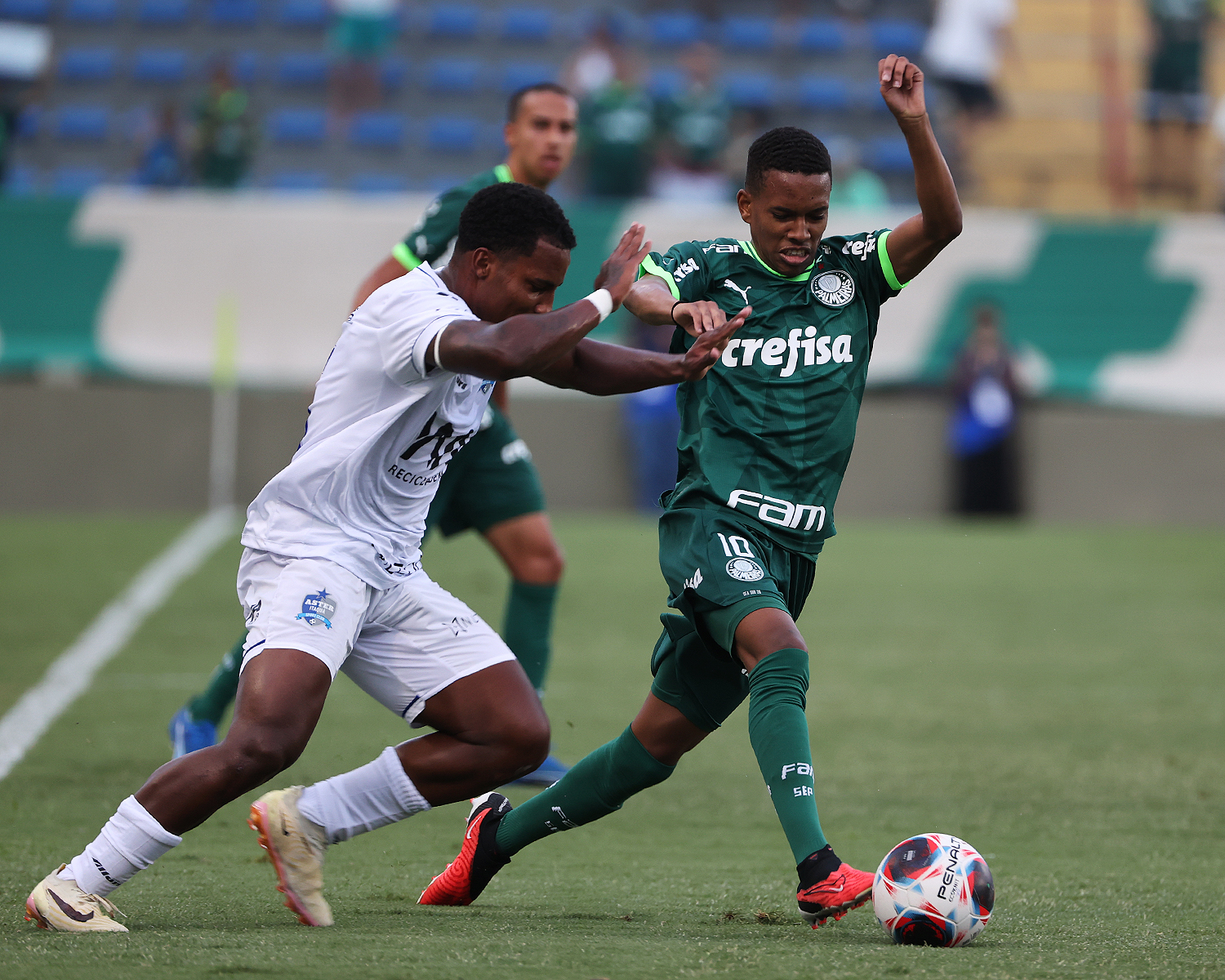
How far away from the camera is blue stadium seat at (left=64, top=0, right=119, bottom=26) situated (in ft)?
67.3

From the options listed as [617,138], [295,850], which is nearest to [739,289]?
[295,850]

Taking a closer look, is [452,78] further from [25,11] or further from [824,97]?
[25,11]

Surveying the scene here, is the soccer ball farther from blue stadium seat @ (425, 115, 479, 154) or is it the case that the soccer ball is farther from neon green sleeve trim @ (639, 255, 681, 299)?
blue stadium seat @ (425, 115, 479, 154)

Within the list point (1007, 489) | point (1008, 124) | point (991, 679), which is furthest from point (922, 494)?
point (991, 679)

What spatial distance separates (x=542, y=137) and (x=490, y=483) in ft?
4.83

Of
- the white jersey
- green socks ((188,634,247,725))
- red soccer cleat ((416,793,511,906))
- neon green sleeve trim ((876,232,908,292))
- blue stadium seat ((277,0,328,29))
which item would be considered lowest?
green socks ((188,634,247,725))

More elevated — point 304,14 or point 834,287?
point 304,14

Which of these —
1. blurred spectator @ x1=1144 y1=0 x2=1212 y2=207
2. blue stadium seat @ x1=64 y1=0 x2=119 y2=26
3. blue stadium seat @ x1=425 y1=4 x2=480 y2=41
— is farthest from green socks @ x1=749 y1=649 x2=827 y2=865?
blue stadium seat @ x1=64 y1=0 x2=119 y2=26

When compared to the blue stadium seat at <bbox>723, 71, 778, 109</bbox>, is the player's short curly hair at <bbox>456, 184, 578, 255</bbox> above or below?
below

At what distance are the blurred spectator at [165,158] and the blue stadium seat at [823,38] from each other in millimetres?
7538

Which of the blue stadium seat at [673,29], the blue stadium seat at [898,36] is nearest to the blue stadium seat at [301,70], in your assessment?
the blue stadium seat at [673,29]

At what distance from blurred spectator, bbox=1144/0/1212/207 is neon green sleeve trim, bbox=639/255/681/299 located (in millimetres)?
14379

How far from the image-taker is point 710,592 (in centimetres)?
452

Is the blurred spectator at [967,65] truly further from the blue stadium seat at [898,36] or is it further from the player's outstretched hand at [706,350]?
the player's outstretched hand at [706,350]
